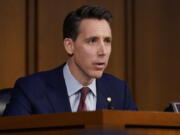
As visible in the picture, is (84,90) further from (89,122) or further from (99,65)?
(89,122)

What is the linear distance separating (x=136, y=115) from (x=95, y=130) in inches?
32.9

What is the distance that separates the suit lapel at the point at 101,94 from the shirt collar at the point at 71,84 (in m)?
0.02

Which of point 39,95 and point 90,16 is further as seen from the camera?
point 90,16

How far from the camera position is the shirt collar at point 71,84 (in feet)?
8.79

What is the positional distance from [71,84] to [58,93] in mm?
91

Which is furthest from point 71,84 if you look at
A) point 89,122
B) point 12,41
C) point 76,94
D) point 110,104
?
point 12,41

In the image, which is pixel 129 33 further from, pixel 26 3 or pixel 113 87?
pixel 113 87

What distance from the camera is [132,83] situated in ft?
14.0

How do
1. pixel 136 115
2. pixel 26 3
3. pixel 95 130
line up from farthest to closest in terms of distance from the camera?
pixel 26 3 < pixel 136 115 < pixel 95 130

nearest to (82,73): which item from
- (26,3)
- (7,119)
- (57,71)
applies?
(57,71)

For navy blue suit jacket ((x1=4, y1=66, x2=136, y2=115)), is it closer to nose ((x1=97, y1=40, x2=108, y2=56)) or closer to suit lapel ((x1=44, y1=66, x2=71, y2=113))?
suit lapel ((x1=44, y1=66, x2=71, y2=113))

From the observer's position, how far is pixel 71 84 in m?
2.70

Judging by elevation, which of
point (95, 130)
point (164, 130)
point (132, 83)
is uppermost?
point (95, 130)

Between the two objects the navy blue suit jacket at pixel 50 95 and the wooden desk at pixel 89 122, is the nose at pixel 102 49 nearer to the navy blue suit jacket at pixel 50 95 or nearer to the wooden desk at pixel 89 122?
the navy blue suit jacket at pixel 50 95
